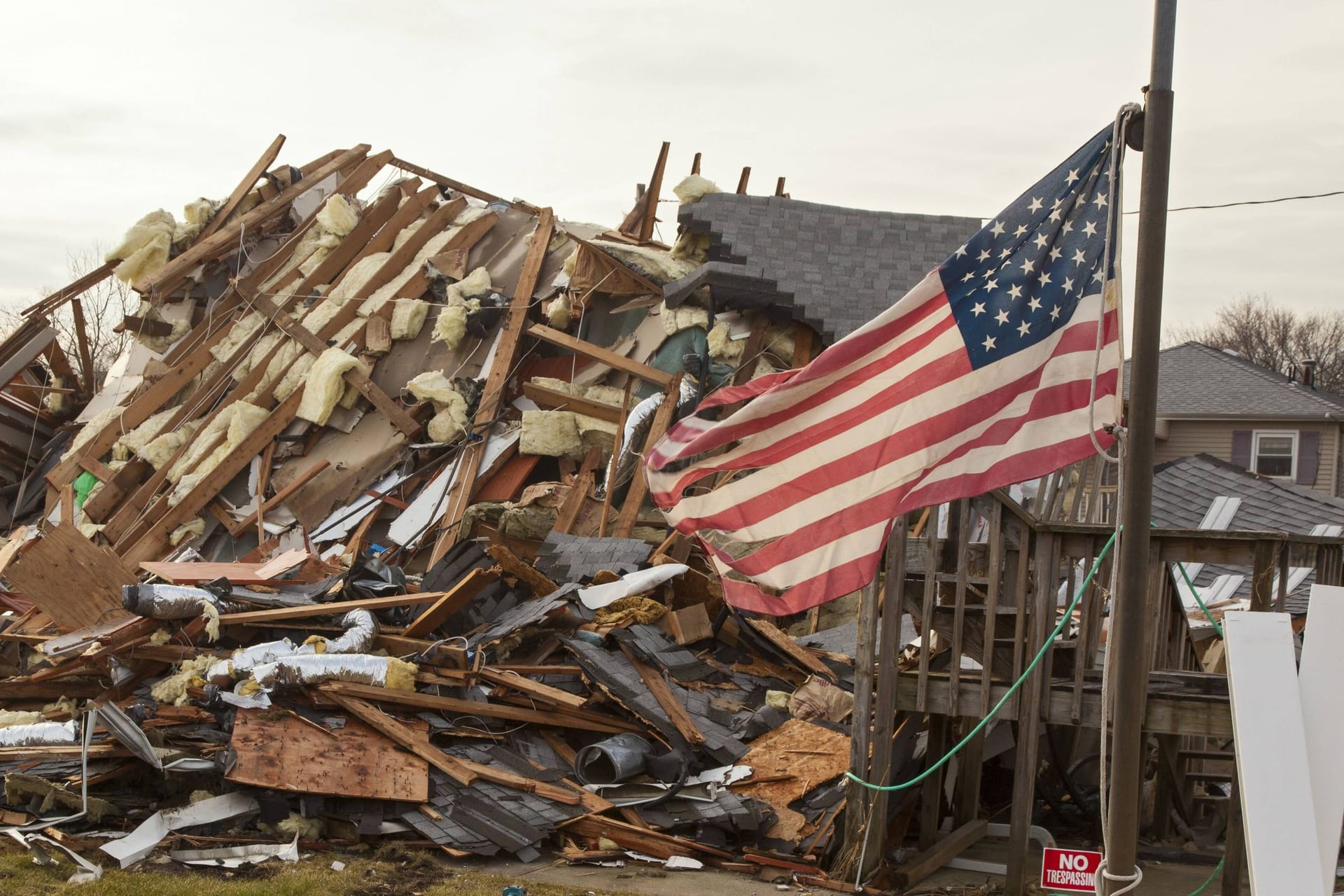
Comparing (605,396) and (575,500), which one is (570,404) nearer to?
(605,396)

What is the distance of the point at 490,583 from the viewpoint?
36.9 ft

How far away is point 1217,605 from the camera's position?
47.7 feet

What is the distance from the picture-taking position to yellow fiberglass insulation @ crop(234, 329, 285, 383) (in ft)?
60.9

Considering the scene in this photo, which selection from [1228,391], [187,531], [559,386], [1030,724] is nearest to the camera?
[1030,724]

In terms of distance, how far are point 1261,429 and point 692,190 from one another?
16559 millimetres

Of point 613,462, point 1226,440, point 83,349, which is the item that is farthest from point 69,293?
point 1226,440

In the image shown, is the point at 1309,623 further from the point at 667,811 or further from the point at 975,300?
the point at 667,811

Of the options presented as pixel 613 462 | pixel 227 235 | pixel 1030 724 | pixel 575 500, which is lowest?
pixel 1030 724

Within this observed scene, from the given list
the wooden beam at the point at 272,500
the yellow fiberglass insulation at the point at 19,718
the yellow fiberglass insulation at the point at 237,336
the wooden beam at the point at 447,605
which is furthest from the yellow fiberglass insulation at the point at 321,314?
the yellow fiberglass insulation at the point at 19,718

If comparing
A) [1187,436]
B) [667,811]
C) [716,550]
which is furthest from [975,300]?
[1187,436]

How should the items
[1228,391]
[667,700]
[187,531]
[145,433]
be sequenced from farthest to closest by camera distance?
[1228,391] → [145,433] → [187,531] → [667,700]

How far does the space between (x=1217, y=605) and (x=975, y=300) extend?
33.0 feet

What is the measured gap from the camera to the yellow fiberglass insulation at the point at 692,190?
17594mm

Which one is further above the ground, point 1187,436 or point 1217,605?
point 1187,436
